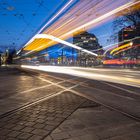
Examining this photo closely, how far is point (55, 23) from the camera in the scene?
2188 cm

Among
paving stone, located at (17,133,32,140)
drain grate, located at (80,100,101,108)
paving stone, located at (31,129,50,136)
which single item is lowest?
drain grate, located at (80,100,101,108)

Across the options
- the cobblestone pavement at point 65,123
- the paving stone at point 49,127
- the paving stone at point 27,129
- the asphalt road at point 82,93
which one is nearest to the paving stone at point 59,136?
the cobblestone pavement at point 65,123

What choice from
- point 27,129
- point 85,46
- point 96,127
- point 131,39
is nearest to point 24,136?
point 27,129

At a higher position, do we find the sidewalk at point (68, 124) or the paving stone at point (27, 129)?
the paving stone at point (27, 129)

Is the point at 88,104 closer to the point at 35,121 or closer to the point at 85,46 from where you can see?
the point at 35,121

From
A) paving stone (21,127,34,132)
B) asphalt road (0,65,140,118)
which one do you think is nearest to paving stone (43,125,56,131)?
paving stone (21,127,34,132)

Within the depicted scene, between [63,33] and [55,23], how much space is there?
109cm

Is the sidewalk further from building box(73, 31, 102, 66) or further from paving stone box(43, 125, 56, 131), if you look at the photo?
building box(73, 31, 102, 66)

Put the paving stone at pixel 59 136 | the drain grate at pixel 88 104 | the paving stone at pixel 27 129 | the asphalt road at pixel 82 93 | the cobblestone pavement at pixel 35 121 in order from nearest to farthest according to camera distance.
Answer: the paving stone at pixel 59 136 < the cobblestone pavement at pixel 35 121 < the paving stone at pixel 27 129 < the drain grate at pixel 88 104 < the asphalt road at pixel 82 93

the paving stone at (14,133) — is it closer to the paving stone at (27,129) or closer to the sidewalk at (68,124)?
the sidewalk at (68,124)

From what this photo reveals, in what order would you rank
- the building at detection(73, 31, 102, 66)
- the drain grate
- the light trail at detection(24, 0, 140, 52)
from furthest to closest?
the building at detection(73, 31, 102, 66) → the light trail at detection(24, 0, 140, 52) → the drain grate

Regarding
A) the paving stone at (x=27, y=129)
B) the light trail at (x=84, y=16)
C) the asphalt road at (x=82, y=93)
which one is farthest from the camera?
the light trail at (x=84, y=16)

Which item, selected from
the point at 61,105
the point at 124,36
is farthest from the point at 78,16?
the point at 124,36

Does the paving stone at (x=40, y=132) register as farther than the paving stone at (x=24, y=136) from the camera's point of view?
Yes
